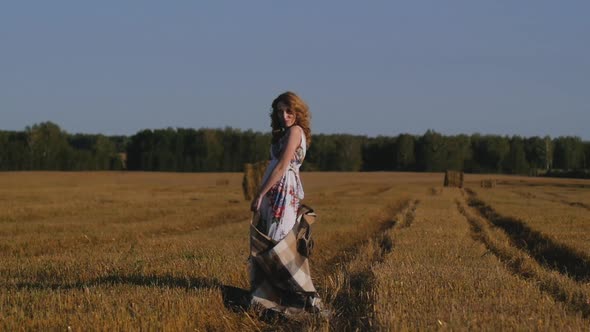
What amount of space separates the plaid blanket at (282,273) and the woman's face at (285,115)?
1067 mm

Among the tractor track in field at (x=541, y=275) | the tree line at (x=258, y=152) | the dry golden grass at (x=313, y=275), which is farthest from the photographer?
the tree line at (x=258, y=152)

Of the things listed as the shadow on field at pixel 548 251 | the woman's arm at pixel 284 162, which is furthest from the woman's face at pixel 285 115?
the shadow on field at pixel 548 251

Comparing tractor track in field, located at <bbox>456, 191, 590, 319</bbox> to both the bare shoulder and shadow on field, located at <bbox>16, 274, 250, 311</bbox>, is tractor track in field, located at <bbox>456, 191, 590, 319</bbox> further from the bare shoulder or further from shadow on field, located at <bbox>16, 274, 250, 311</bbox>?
shadow on field, located at <bbox>16, 274, 250, 311</bbox>

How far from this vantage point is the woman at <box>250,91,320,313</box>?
7.81 m

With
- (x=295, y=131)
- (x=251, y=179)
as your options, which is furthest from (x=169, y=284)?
(x=251, y=179)

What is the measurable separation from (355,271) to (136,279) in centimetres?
319

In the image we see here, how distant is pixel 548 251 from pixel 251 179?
78.3 feet

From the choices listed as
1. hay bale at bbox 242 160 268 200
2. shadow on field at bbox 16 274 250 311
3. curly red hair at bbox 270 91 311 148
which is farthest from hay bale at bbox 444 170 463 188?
curly red hair at bbox 270 91 311 148

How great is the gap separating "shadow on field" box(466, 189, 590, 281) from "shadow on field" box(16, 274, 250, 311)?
16.5ft

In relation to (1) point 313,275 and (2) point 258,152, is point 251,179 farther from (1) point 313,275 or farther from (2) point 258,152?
(2) point 258,152

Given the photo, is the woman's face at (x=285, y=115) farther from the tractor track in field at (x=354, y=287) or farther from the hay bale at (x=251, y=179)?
the hay bale at (x=251, y=179)

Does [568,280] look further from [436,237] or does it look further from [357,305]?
[436,237]

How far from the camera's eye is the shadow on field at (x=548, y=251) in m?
13.1

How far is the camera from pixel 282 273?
7.81m
